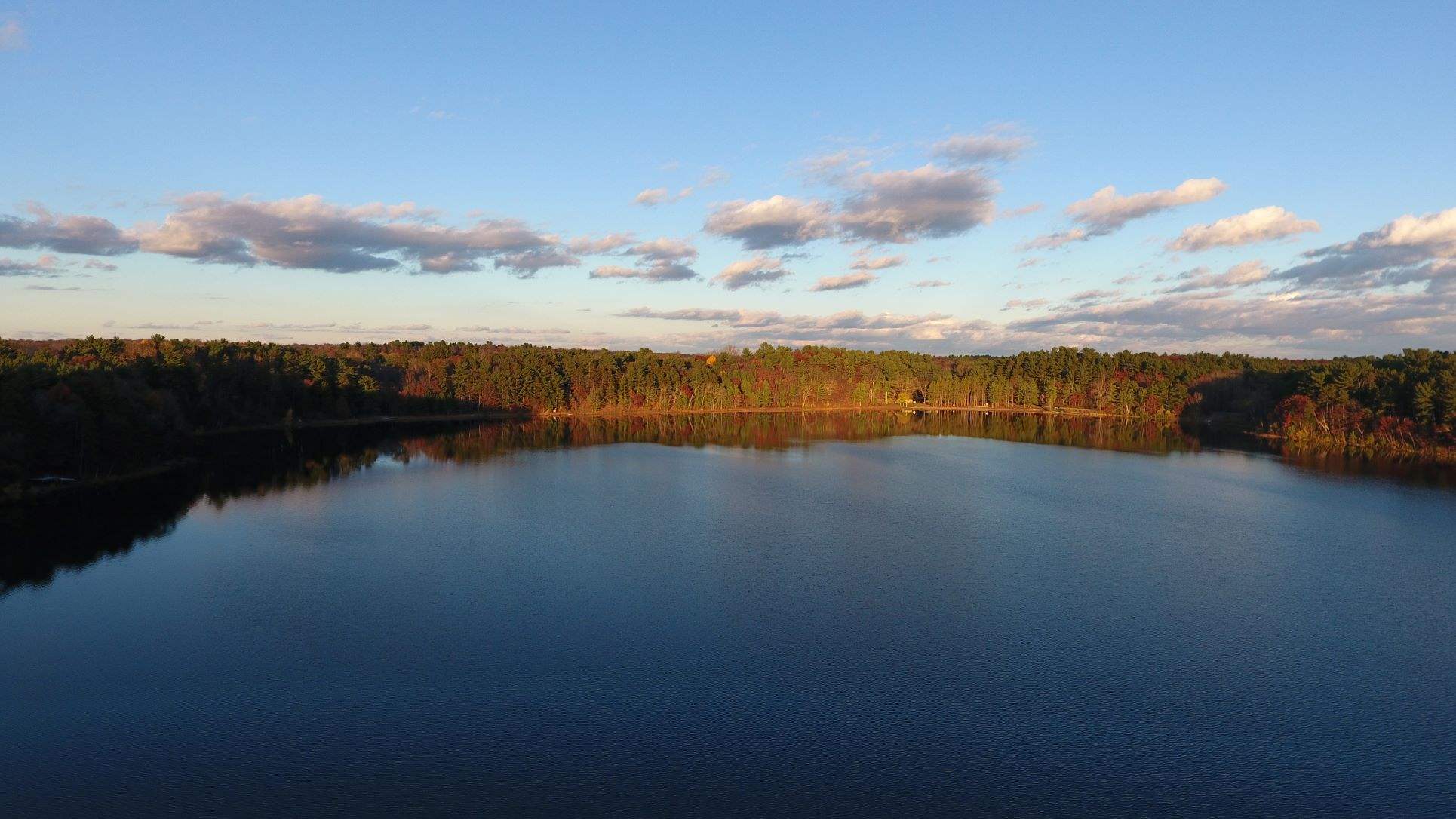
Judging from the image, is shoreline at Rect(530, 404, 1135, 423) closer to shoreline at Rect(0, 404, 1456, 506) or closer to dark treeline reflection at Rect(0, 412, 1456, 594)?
shoreline at Rect(0, 404, 1456, 506)

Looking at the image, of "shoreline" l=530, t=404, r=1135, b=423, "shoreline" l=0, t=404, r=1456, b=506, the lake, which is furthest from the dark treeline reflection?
"shoreline" l=530, t=404, r=1135, b=423

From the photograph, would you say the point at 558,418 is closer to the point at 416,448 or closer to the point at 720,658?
the point at 416,448

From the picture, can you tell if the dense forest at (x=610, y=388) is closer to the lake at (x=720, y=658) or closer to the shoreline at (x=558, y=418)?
the shoreline at (x=558, y=418)

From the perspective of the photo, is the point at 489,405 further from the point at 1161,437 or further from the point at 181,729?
the point at 181,729

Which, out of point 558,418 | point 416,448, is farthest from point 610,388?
point 416,448

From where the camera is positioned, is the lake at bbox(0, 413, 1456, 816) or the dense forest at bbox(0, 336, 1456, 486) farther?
the dense forest at bbox(0, 336, 1456, 486)

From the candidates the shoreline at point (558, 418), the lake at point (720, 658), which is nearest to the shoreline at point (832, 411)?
the shoreline at point (558, 418)
